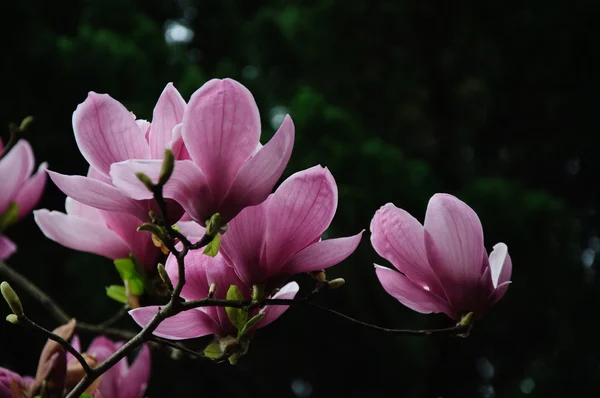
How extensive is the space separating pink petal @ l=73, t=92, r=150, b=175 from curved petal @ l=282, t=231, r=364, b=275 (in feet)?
0.28

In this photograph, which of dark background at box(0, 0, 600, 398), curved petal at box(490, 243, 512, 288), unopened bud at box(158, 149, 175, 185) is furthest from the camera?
dark background at box(0, 0, 600, 398)

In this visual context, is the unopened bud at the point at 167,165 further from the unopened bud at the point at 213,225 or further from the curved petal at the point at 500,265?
the curved petal at the point at 500,265

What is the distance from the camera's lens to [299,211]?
0.31 m

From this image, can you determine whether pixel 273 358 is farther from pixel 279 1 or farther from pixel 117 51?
pixel 279 1

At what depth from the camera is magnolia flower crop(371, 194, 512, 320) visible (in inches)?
13.1

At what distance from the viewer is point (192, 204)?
0.99ft

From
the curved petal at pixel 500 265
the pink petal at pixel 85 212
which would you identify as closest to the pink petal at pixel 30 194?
the pink petal at pixel 85 212

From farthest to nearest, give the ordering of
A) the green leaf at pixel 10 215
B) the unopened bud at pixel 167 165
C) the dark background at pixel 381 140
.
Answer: the dark background at pixel 381 140, the green leaf at pixel 10 215, the unopened bud at pixel 167 165

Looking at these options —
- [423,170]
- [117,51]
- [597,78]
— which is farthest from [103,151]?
[597,78]

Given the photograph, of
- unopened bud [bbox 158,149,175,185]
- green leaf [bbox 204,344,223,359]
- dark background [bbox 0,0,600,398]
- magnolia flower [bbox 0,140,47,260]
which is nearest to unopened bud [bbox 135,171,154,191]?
unopened bud [bbox 158,149,175,185]

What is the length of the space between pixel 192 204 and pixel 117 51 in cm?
205

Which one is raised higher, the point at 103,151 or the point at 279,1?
the point at 103,151

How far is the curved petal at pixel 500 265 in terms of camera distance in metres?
0.36

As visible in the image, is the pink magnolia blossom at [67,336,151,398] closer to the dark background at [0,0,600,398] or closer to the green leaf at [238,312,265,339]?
the green leaf at [238,312,265,339]
